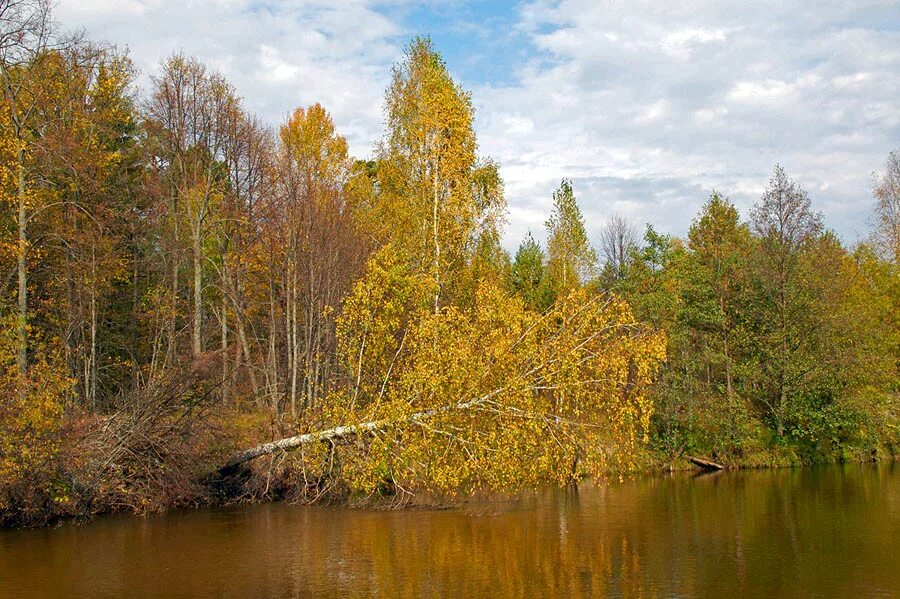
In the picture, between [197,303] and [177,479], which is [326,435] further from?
[197,303]

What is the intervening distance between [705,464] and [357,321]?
685 inches

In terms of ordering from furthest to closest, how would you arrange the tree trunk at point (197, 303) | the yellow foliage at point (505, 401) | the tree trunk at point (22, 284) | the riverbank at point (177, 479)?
the tree trunk at point (197, 303) → the tree trunk at point (22, 284) → the riverbank at point (177, 479) → the yellow foliage at point (505, 401)

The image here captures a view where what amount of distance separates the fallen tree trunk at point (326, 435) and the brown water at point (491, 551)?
1512 millimetres

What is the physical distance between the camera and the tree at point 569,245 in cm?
4747

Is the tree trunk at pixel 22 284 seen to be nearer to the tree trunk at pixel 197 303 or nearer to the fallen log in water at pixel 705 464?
the tree trunk at pixel 197 303

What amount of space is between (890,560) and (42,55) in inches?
970

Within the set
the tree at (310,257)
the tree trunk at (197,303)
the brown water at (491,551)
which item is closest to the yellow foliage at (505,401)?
the brown water at (491,551)

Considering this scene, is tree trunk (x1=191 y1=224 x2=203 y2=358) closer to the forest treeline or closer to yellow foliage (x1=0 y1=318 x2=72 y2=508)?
the forest treeline

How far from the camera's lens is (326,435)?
831 inches

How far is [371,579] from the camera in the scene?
13.8 metres

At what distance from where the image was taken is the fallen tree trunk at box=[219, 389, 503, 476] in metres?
19.5


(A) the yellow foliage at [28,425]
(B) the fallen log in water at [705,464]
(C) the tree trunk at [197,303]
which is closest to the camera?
(A) the yellow foliage at [28,425]

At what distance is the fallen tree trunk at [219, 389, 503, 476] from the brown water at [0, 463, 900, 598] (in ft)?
4.96

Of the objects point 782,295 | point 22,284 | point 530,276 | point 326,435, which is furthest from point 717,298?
point 22,284
